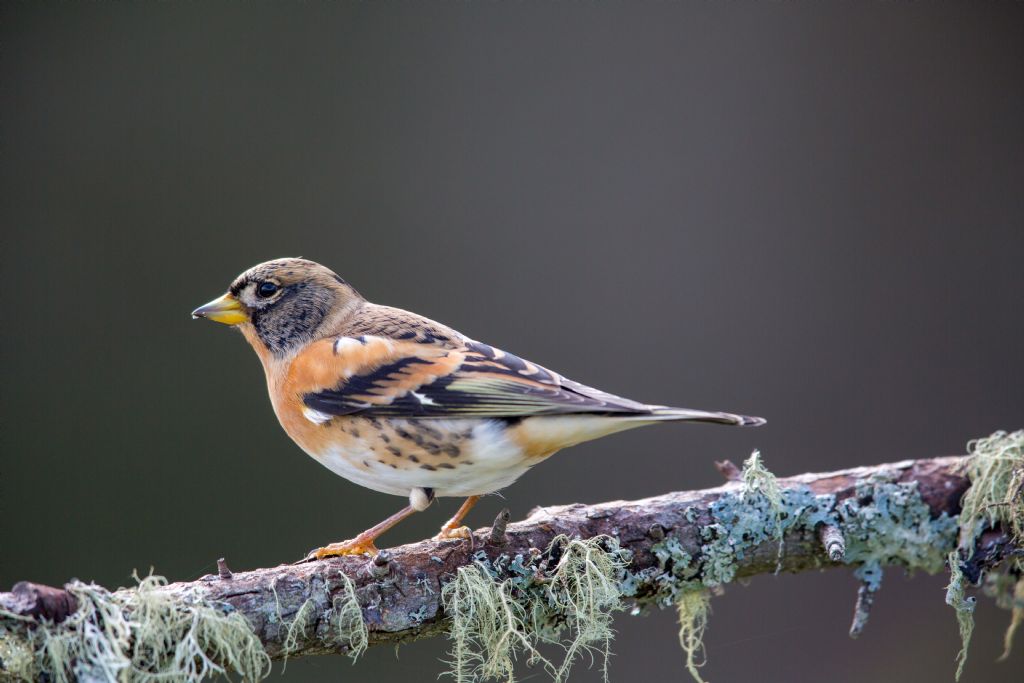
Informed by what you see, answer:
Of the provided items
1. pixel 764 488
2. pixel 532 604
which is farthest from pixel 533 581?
pixel 764 488

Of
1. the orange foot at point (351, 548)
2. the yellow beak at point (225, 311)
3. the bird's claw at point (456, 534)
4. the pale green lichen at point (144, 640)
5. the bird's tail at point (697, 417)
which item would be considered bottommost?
the pale green lichen at point (144, 640)

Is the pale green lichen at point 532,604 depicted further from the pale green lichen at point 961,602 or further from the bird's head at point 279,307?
the bird's head at point 279,307

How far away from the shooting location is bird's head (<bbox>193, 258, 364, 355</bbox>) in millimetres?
3271

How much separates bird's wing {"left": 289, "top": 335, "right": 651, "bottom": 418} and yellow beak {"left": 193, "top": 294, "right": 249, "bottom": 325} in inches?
12.0

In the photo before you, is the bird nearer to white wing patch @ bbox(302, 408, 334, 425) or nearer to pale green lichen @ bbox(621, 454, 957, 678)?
white wing patch @ bbox(302, 408, 334, 425)

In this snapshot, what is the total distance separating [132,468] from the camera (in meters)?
4.96

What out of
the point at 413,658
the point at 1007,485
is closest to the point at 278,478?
the point at 413,658

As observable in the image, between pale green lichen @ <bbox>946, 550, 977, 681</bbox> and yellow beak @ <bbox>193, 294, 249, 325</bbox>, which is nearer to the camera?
pale green lichen @ <bbox>946, 550, 977, 681</bbox>

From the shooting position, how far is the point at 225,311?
327 cm

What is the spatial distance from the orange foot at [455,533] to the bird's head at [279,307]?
78 cm

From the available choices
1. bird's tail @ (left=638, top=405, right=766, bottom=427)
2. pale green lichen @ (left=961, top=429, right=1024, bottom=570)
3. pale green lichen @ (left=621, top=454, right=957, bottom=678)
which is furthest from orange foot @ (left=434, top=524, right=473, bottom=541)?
pale green lichen @ (left=961, top=429, right=1024, bottom=570)

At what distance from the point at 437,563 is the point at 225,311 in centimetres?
118

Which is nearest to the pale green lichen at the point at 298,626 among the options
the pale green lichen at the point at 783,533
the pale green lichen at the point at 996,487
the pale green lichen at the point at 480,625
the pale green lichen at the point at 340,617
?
the pale green lichen at the point at 340,617

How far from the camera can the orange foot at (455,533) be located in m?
2.73
